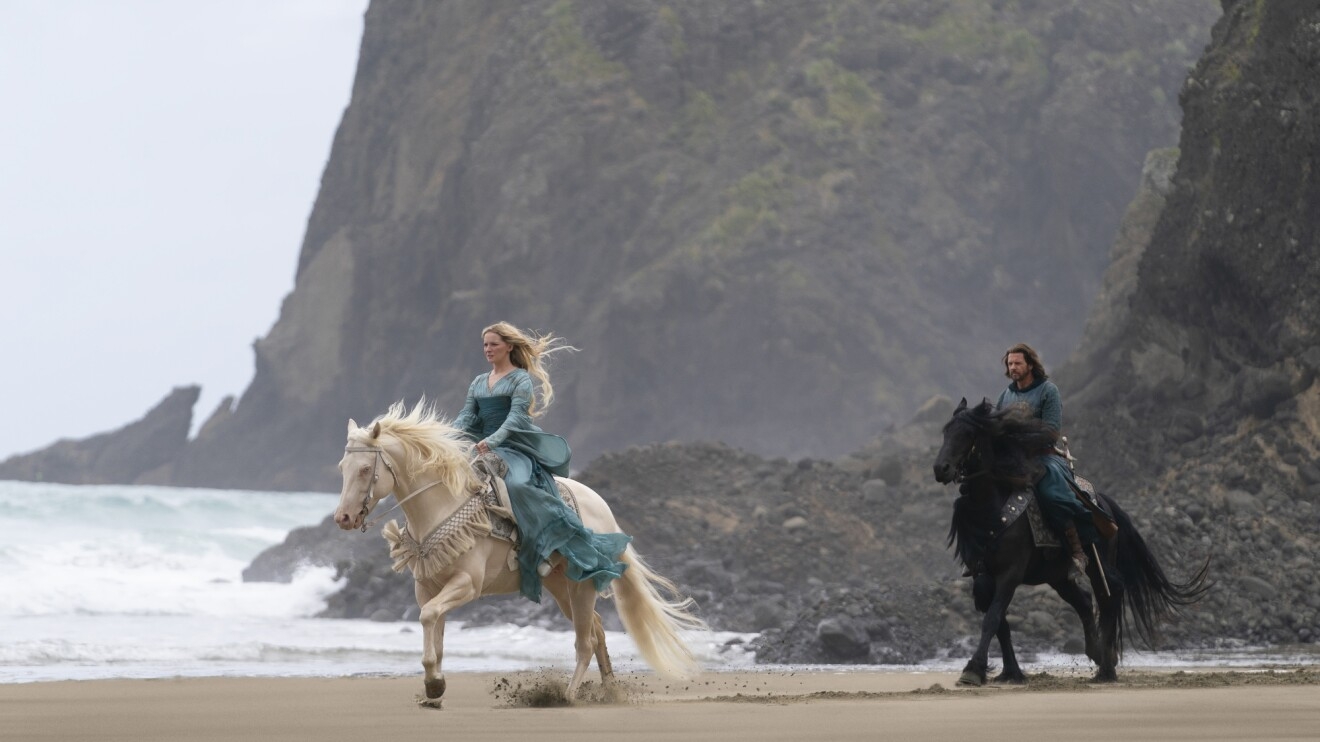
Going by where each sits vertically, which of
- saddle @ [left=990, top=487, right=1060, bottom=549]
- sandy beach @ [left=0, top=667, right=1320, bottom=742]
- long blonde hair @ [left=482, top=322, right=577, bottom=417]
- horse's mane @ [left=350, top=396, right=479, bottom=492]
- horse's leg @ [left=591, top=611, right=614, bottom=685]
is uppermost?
long blonde hair @ [left=482, top=322, right=577, bottom=417]

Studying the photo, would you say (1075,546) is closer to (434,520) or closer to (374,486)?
(434,520)

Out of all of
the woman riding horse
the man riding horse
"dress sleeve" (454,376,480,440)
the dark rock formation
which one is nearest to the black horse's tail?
the man riding horse

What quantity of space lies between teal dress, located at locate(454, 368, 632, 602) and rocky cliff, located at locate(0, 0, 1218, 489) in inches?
2567

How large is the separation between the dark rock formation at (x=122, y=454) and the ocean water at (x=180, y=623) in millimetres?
60572

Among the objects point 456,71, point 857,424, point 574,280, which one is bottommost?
point 857,424

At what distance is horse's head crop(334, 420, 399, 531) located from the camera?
8.76m

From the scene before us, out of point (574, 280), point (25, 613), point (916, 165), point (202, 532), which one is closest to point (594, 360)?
point (574, 280)

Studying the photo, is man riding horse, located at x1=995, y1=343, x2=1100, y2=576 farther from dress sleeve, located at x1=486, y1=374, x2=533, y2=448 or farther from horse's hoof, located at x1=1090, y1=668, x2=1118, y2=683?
dress sleeve, located at x1=486, y1=374, x2=533, y2=448

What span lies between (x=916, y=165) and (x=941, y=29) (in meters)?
8.19

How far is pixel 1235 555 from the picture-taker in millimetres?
16938

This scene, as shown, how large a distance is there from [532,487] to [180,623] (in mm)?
13915

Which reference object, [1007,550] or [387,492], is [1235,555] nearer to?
[1007,550]

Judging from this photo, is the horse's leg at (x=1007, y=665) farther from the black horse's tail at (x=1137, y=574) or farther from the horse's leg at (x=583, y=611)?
the horse's leg at (x=583, y=611)

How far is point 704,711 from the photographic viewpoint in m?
8.70
